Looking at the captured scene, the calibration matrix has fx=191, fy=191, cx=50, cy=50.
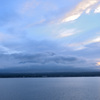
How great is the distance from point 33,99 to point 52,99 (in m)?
4.05

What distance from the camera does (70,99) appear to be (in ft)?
127

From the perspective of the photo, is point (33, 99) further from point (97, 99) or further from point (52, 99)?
point (97, 99)

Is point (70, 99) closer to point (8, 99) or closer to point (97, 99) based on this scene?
point (97, 99)

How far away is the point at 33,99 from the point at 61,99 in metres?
5.90

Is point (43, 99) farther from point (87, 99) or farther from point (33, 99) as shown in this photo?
point (87, 99)

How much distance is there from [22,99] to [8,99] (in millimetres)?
2866

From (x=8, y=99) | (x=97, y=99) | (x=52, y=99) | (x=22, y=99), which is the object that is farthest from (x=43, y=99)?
(x=97, y=99)

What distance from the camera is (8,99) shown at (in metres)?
39.6

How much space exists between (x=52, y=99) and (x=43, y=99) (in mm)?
1947

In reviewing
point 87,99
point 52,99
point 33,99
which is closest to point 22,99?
point 33,99

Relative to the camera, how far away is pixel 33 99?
3997 cm

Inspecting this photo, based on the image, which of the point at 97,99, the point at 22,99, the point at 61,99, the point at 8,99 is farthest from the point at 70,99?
the point at 8,99

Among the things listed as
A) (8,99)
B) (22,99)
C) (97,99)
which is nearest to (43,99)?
(22,99)

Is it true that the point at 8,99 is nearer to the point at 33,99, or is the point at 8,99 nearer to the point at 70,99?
the point at 33,99
